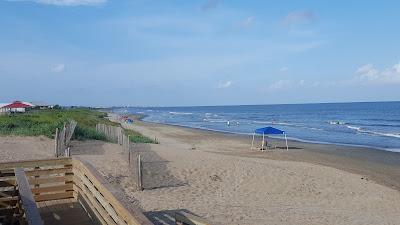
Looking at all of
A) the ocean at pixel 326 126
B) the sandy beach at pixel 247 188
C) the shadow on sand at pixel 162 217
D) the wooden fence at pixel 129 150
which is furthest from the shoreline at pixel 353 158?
the shadow on sand at pixel 162 217

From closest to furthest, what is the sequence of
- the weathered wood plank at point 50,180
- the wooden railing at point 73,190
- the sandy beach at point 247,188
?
the wooden railing at point 73,190 → the weathered wood plank at point 50,180 → the sandy beach at point 247,188

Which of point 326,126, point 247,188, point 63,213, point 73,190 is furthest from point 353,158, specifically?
point 326,126

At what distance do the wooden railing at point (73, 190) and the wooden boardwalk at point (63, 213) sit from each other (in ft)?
0.32

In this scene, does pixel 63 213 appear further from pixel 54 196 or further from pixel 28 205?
pixel 28 205

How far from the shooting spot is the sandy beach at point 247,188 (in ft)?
38.5

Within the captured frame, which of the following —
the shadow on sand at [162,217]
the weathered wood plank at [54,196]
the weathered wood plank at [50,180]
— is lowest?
the shadow on sand at [162,217]

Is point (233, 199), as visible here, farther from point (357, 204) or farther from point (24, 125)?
point (24, 125)

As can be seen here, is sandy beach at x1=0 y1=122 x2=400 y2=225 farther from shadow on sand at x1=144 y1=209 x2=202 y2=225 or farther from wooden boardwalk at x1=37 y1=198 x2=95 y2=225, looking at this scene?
wooden boardwalk at x1=37 y1=198 x2=95 y2=225

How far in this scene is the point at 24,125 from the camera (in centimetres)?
3400

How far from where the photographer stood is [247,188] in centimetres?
1566

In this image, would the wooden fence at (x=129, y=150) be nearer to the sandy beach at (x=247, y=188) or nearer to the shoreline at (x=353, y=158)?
the sandy beach at (x=247, y=188)

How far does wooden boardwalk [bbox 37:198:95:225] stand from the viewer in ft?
23.8

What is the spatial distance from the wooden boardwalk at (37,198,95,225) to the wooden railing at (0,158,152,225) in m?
0.10

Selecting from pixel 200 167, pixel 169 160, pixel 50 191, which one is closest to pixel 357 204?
pixel 200 167
